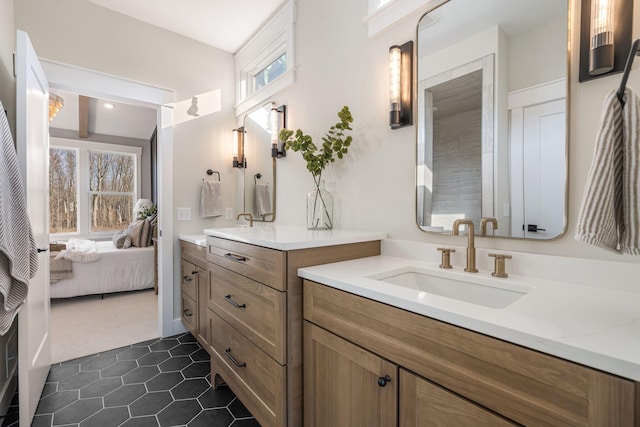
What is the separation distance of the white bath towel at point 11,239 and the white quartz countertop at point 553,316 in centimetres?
126

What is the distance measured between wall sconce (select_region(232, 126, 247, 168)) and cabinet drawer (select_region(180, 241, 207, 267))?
3.06 feet

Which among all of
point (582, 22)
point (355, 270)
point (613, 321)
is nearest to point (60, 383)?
point (355, 270)

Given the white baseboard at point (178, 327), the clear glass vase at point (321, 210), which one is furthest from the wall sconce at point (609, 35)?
the white baseboard at point (178, 327)

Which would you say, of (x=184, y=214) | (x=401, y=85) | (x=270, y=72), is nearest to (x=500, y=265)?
(x=401, y=85)

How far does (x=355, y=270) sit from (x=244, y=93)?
253 cm

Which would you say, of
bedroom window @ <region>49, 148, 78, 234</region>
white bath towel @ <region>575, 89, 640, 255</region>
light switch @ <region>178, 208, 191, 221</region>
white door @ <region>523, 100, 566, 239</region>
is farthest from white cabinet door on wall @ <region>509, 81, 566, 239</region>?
bedroom window @ <region>49, 148, 78, 234</region>

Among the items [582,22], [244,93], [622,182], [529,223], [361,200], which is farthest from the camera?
[244,93]

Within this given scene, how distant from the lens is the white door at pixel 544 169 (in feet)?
3.43

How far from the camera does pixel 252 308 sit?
4.67 feet

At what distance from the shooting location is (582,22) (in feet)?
3.29

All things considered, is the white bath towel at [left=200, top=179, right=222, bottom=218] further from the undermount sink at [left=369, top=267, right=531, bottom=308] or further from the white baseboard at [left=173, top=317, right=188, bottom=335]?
the undermount sink at [left=369, top=267, right=531, bottom=308]

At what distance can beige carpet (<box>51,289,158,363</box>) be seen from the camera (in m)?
2.46

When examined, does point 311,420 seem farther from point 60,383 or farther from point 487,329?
point 60,383

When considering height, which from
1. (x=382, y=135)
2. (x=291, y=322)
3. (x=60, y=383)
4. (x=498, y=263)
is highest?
(x=382, y=135)
